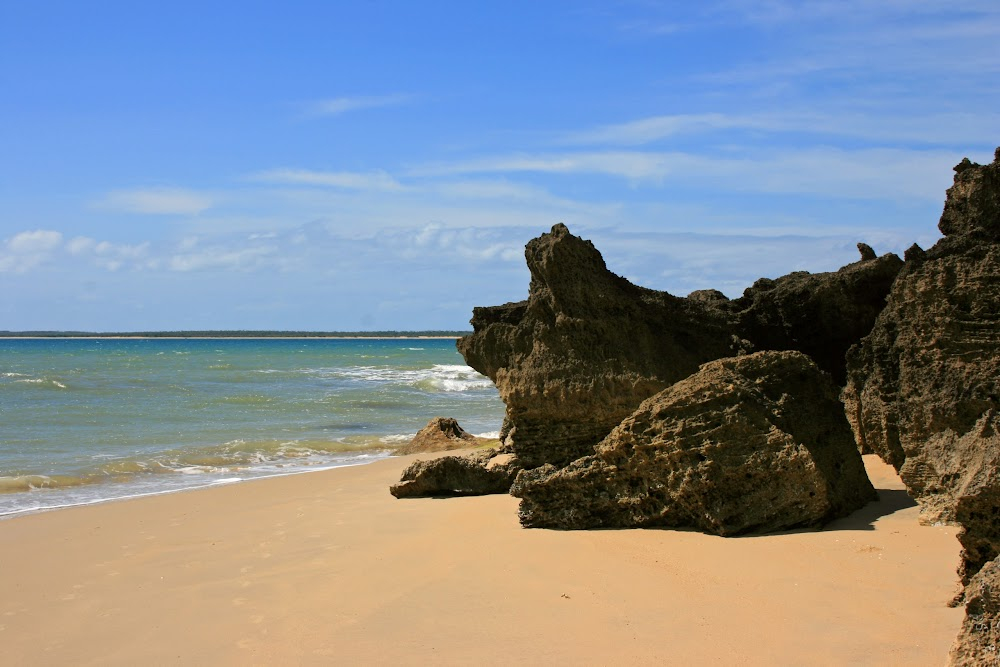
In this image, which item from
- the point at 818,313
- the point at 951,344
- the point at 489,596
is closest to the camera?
the point at 489,596

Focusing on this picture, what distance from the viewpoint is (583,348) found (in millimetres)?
7391

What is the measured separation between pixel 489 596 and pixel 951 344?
2.80m

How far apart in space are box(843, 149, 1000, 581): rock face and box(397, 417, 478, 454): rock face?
26.7ft

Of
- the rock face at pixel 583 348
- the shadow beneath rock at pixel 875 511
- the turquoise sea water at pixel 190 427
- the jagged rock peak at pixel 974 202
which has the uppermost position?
the jagged rock peak at pixel 974 202

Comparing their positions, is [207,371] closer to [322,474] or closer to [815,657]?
[322,474]

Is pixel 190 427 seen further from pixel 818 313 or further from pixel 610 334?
pixel 818 313

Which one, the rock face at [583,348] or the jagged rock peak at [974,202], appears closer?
the jagged rock peak at [974,202]

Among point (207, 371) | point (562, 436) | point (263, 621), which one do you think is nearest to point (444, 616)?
point (263, 621)

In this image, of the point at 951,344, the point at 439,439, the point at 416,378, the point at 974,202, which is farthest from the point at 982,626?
the point at 416,378

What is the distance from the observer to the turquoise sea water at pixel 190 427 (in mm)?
10992

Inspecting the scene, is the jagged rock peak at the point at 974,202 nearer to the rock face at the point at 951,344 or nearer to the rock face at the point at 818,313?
the rock face at the point at 951,344

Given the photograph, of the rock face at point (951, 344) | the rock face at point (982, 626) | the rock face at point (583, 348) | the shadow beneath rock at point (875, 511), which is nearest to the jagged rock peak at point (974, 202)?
the rock face at point (951, 344)

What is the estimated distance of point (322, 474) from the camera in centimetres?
1060

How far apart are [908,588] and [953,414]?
3.57ft
